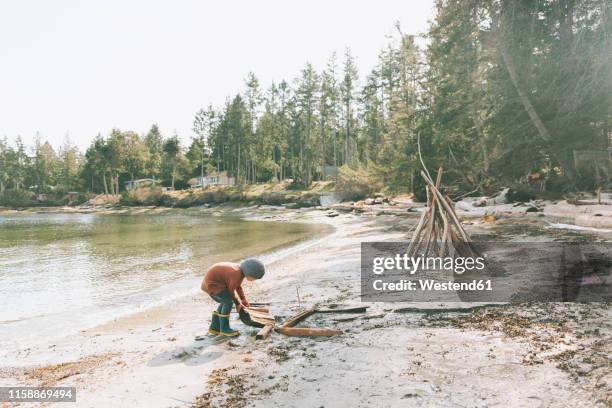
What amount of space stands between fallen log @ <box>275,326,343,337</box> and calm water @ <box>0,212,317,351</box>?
5.06 m

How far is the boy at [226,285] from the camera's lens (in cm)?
658

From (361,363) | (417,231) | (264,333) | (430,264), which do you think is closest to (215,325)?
(264,333)

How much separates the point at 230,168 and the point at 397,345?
74301 mm

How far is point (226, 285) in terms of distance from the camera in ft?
22.1

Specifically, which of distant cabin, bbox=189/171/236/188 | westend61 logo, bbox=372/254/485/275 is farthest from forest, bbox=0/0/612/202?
distant cabin, bbox=189/171/236/188

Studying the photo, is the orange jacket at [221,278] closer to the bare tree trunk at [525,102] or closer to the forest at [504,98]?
the forest at [504,98]

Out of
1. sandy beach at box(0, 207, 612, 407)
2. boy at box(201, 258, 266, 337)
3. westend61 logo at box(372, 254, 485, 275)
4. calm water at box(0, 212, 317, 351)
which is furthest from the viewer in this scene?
westend61 logo at box(372, 254, 485, 275)

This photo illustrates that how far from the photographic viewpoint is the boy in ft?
21.6

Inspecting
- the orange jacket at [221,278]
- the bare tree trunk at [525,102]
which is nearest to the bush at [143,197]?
the bare tree trunk at [525,102]

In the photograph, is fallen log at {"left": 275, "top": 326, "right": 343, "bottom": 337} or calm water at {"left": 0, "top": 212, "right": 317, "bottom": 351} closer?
fallen log at {"left": 275, "top": 326, "right": 343, "bottom": 337}

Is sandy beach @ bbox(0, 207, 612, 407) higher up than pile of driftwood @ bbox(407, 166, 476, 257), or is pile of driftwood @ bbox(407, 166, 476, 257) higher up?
pile of driftwood @ bbox(407, 166, 476, 257)

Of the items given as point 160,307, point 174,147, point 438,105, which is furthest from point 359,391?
point 174,147

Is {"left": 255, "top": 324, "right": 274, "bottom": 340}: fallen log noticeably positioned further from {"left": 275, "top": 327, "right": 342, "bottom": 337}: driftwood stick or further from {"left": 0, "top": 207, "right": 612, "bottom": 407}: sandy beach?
{"left": 275, "top": 327, "right": 342, "bottom": 337}: driftwood stick

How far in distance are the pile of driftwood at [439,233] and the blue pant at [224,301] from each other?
5.71 metres
